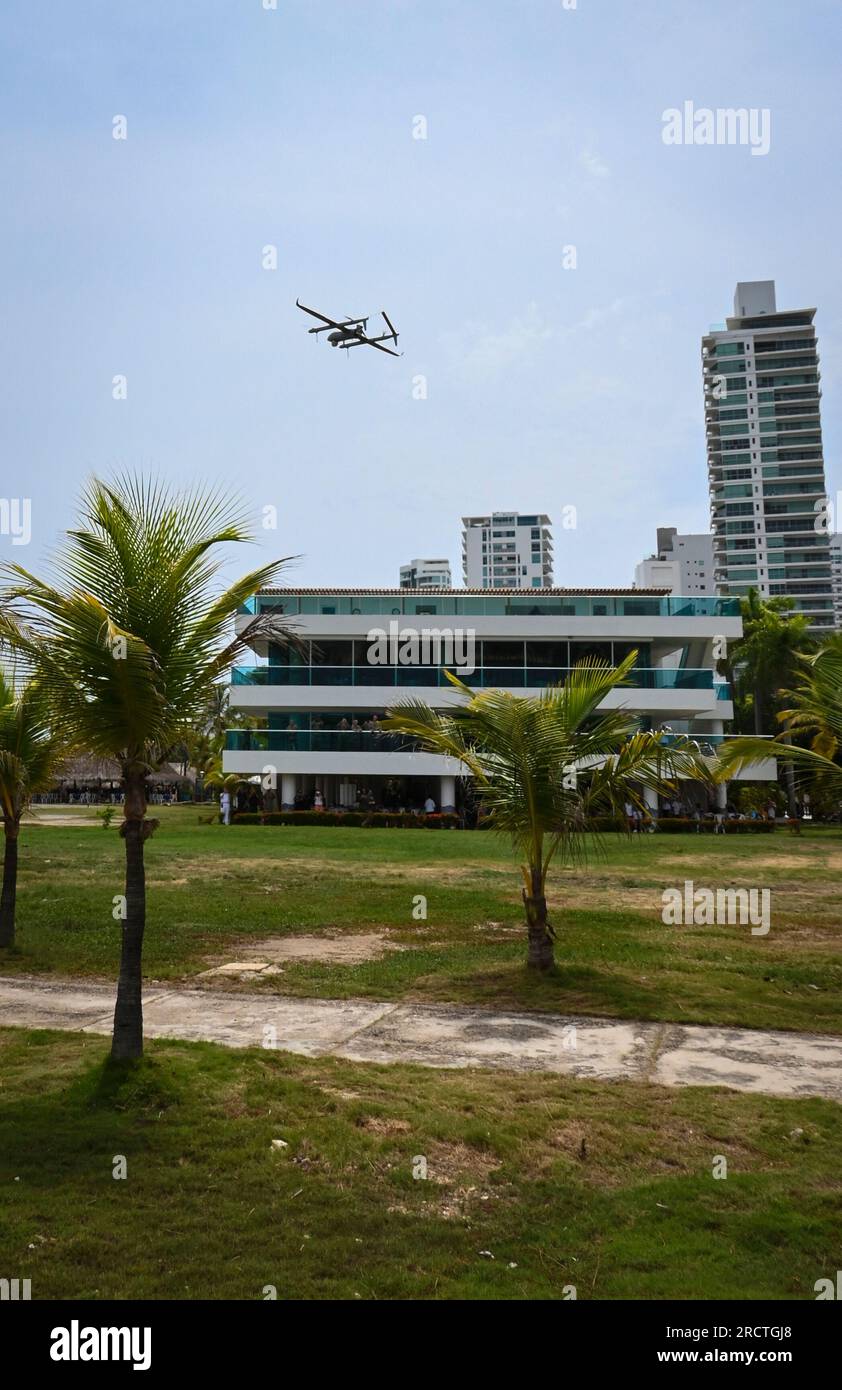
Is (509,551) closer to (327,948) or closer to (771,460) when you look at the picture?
(771,460)

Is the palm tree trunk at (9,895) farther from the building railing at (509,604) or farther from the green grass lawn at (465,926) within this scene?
the building railing at (509,604)

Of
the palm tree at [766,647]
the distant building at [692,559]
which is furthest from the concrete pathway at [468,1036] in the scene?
the distant building at [692,559]

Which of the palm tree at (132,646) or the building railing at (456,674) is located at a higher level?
the building railing at (456,674)

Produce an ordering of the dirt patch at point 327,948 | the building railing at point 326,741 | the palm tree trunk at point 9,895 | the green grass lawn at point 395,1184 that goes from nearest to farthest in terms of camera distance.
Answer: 1. the green grass lawn at point 395,1184
2. the palm tree trunk at point 9,895
3. the dirt patch at point 327,948
4. the building railing at point 326,741

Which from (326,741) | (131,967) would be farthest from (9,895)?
(326,741)

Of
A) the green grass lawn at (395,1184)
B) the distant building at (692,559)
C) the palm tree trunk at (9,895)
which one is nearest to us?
the green grass lawn at (395,1184)

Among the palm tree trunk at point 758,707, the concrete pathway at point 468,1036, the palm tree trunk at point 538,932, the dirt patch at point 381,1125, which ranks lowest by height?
the concrete pathway at point 468,1036
